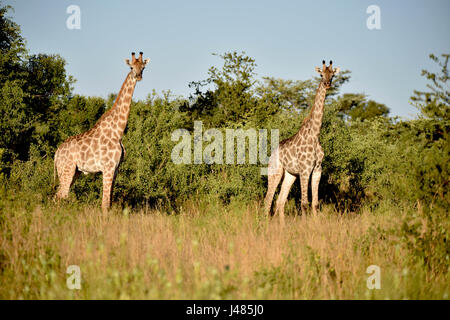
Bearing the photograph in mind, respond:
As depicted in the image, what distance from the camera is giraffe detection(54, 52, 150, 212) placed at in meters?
8.02

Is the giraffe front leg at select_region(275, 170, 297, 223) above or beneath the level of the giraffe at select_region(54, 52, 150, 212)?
beneath

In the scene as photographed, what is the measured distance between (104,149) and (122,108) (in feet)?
3.16

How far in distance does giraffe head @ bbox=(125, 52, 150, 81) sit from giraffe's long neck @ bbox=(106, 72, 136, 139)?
0.23 metres

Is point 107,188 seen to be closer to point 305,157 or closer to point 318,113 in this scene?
point 305,157

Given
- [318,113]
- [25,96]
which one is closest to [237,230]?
[318,113]

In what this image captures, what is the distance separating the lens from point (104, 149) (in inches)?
320

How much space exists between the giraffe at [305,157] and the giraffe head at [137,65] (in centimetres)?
352

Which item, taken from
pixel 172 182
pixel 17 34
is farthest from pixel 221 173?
pixel 17 34

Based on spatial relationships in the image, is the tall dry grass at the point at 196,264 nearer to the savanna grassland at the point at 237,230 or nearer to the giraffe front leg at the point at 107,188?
the savanna grassland at the point at 237,230

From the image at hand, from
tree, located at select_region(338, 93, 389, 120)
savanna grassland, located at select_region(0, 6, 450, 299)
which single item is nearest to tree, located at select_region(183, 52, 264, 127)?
savanna grassland, located at select_region(0, 6, 450, 299)

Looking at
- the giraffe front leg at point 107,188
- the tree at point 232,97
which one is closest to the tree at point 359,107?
the tree at point 232,97

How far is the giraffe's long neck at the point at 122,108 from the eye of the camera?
833 cm

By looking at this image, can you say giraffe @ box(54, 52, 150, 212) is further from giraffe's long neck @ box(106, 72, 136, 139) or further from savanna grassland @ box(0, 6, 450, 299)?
savanna grassland @ box(0, 6, 450, 299)
